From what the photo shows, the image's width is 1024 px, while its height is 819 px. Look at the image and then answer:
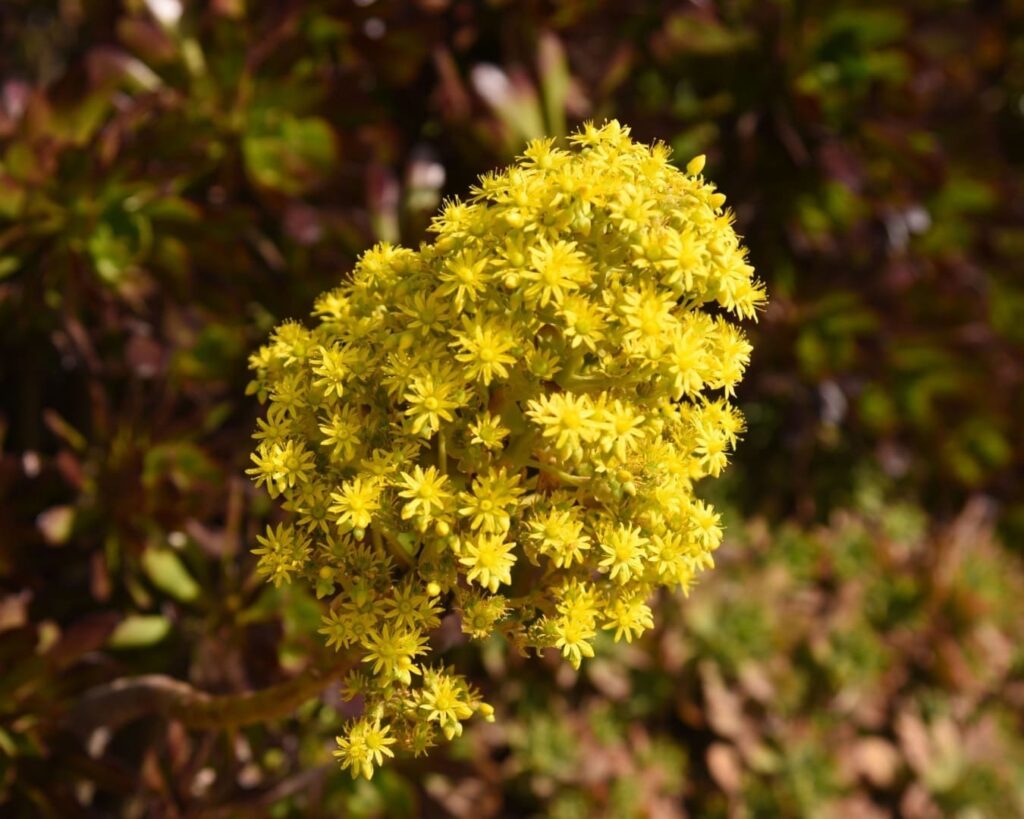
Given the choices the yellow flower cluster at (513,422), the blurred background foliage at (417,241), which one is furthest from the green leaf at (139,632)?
the yellow flower cluster at (513,422)

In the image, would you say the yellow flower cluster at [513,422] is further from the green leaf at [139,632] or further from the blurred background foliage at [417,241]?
the green leaf at [139,632]

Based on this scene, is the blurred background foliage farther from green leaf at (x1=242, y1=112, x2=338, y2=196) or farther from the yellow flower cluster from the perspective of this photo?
the yellow flower cluster

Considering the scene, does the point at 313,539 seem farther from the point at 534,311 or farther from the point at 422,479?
the point at 534,311

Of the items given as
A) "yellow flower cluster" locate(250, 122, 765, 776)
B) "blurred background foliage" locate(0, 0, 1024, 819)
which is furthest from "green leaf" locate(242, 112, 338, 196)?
"yellow flower cluster" locate(250, 122, 765, 776)

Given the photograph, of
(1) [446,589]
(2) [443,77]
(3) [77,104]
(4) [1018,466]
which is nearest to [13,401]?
(3) [77,104]

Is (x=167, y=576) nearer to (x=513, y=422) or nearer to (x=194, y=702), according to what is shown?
(x=194, y=702)

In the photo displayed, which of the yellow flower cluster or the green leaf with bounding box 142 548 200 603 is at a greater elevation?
the green leaf with bounding box 142 548 200 603

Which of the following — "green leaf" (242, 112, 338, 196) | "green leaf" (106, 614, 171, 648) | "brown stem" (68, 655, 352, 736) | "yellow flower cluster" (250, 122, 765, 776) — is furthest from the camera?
"green leaf" (242, 112, 338, 196)

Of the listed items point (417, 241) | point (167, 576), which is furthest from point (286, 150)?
point (167, 576)
